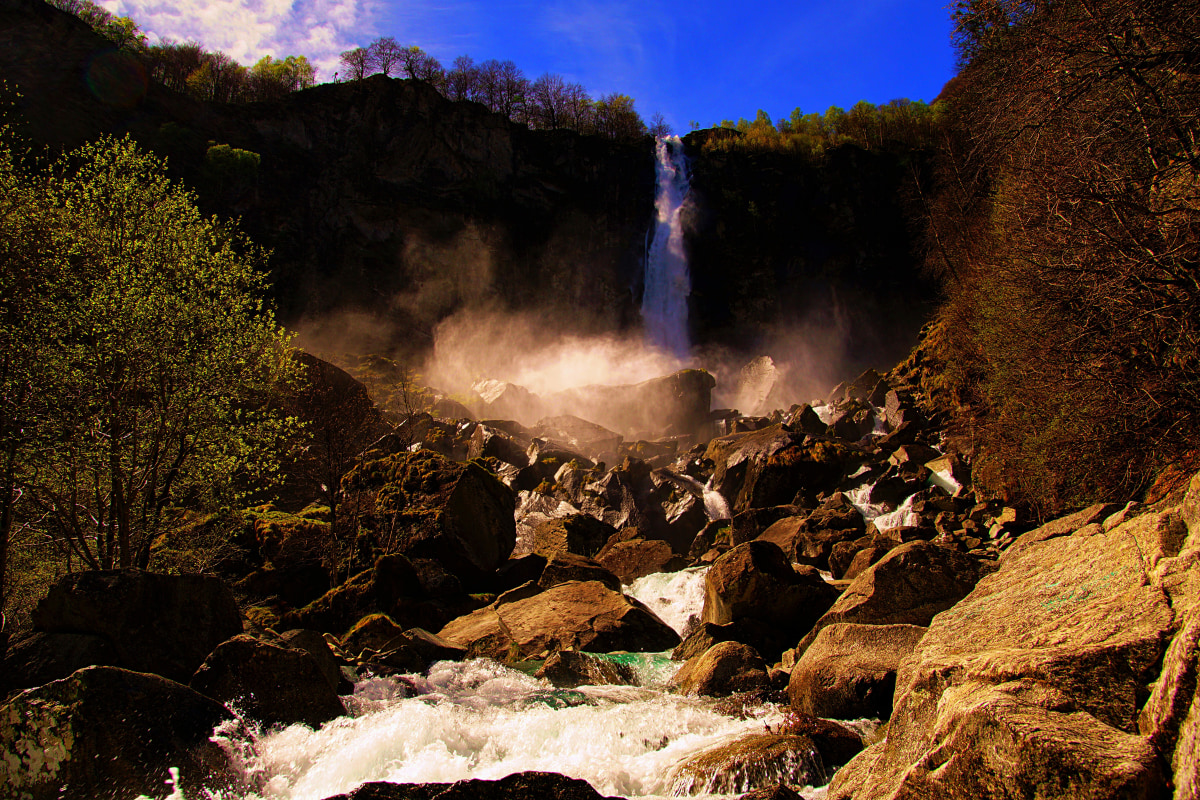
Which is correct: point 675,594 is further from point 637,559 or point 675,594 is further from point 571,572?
point 571,572

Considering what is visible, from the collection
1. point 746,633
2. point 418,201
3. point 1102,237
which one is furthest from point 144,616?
point 418,201

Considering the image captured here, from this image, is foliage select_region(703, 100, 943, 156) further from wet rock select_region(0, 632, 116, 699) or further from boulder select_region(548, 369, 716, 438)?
wet rock select_region(0, 632, 116, 699)

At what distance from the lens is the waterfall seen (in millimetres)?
50750

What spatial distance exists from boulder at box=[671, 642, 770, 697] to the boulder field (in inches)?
1.6

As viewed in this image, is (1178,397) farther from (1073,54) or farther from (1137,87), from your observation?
(1073,54)

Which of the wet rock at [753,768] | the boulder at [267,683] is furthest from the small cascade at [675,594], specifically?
the boulder at [267,683]

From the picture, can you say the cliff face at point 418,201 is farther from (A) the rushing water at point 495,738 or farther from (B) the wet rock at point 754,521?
(A) the rushing water at point 495,738

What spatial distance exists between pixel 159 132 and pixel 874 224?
59985mm

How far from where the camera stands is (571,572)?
49.8 feet

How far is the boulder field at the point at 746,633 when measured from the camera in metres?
3.25

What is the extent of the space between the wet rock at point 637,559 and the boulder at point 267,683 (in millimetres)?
10826

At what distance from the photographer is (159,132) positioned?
51781mm

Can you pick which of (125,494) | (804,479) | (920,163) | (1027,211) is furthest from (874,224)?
(125,494)

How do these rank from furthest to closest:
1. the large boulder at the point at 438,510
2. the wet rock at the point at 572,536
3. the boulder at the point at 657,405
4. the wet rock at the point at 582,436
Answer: the boulder at the point at 657,405, the wet rock at the point at 582,436, the wet rock at the point at 572,536, the large boulder at the point at 438,510
